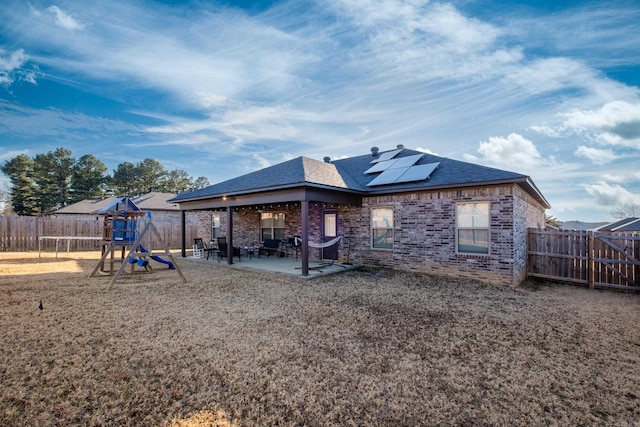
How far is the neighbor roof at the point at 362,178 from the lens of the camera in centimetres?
812

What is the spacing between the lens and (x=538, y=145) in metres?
13.6

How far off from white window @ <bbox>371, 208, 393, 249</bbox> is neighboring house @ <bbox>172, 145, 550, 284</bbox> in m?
0.04

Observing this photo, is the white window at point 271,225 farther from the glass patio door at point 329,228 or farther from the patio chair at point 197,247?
the patio chair at point 197,247

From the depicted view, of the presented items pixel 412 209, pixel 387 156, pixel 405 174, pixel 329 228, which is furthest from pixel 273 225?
pixel 412 209

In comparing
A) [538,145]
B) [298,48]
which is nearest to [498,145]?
[538,145]

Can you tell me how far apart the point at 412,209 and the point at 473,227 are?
1.89 m

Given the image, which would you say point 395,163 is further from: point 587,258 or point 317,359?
point 317,359

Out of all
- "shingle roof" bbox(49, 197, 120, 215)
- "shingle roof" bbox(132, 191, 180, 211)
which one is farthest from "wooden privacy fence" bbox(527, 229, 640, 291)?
"shingle roof" bbox(49, 197, 120, 215)

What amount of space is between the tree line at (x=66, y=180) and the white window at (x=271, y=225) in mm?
26782

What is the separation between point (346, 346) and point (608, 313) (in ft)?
18.2

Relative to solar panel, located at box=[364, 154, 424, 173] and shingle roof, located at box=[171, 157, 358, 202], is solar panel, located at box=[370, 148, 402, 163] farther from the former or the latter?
shingle roof, located at box=[171, 157, 358, 202]

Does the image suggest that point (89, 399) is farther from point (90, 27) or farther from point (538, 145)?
point (538, 145)

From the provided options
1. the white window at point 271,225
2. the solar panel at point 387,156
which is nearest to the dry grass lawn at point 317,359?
the white window at point 271,225

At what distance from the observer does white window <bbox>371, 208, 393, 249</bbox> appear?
9945 mm
